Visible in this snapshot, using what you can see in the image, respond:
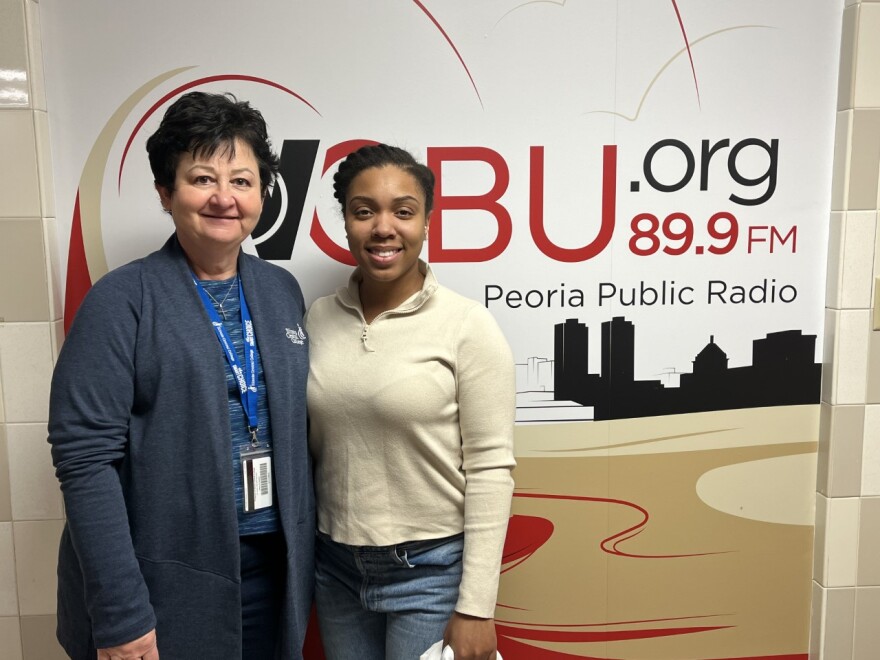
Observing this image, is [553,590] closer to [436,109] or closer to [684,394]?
[684,394]

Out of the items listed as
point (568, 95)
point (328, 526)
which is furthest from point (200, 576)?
point (568, 95)

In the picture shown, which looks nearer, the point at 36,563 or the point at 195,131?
the point at 195,131

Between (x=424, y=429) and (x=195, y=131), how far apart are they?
680mm

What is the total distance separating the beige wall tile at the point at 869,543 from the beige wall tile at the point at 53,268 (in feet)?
6.89

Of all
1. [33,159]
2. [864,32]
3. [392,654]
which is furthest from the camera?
[864,32]

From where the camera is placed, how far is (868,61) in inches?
69.9

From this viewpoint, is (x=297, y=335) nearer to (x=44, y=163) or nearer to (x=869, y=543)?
(x=44, y=163)

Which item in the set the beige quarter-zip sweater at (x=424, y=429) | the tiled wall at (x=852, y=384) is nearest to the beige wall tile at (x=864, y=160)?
the tiled wall at (x=852, y=384)

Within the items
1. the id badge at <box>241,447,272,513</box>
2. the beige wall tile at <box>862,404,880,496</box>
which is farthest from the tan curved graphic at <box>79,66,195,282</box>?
the beige wall tile at <box>862,404,880,496</box>

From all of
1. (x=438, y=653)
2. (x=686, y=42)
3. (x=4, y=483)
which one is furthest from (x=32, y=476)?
(x=686, y=42)

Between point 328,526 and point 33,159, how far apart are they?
107cm

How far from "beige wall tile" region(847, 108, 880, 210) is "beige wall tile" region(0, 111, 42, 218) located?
196 cm

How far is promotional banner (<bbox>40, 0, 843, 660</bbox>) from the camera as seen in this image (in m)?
1.72

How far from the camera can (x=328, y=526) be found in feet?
4.83
